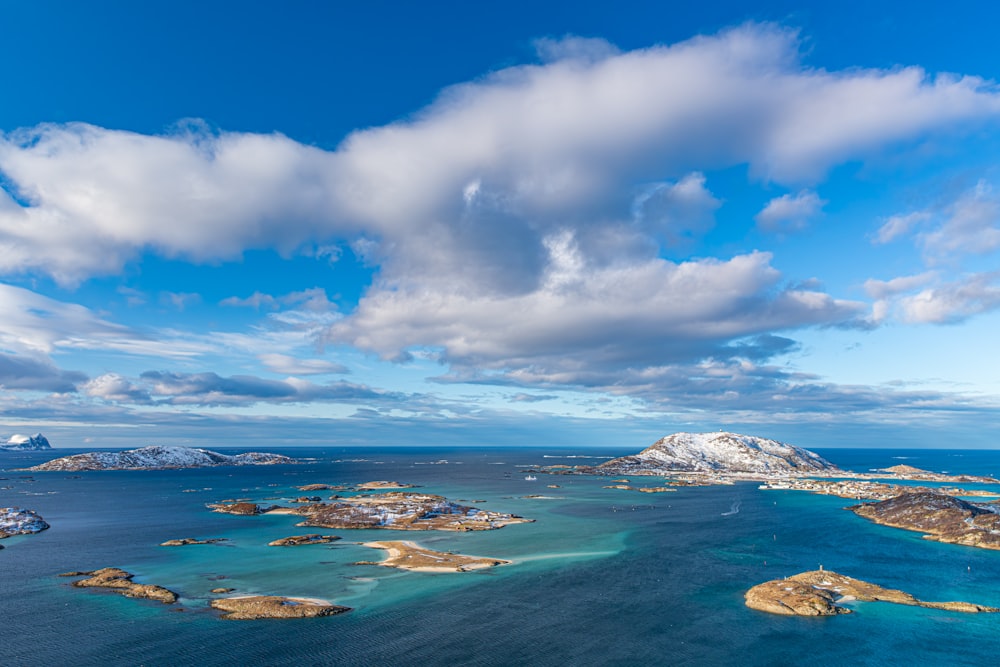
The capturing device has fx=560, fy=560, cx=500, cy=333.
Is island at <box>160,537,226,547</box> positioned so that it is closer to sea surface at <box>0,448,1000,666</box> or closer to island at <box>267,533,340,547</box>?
sea surface at <box>0,448,1000,666</box>

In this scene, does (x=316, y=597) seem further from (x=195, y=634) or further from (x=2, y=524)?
(x=2, y=524)

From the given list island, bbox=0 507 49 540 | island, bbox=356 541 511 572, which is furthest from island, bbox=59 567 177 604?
island, bbox=0 507 49 540

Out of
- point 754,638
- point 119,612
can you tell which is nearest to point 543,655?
point 754,638

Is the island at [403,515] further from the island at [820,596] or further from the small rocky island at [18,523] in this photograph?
the island at [820,596]

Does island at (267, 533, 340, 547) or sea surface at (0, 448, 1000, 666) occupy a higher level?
sea surface at (0, 448, 1000, 666)

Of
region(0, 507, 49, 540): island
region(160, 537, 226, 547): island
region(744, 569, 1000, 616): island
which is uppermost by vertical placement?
region(744, 569, 1000, 616): island

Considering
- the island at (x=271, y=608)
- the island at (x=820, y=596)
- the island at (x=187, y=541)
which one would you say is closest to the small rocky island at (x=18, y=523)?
the island at (x=187, y=541)
